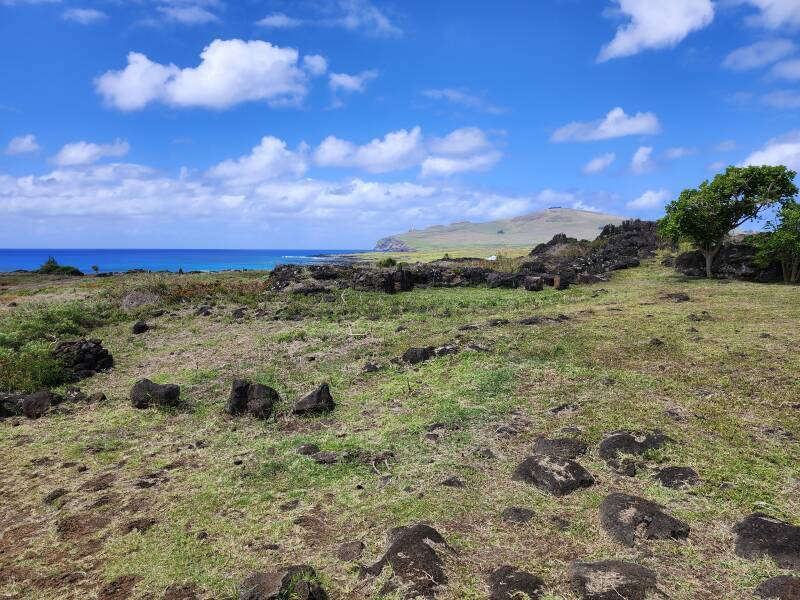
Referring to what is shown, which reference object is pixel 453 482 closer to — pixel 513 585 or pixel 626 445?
pixel 513 585

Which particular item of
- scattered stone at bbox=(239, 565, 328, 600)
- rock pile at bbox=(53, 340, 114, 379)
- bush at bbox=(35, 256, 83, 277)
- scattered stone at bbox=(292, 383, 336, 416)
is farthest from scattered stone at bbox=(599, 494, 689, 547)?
bush at bbox=(35, 256, 83, 277)

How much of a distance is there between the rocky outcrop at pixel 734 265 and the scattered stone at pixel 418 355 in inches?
1084

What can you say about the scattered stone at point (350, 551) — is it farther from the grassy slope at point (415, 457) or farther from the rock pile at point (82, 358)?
the rock pile at point (82, 358)

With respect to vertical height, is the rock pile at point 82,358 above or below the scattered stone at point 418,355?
below

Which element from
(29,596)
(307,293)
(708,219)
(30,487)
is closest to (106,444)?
(30,487)

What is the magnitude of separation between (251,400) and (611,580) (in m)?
10.4

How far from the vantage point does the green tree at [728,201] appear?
3231 centimetres

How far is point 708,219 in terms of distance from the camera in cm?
3272

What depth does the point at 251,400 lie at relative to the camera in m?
13.7

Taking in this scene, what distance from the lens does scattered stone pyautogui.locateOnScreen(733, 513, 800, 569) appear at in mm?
6367

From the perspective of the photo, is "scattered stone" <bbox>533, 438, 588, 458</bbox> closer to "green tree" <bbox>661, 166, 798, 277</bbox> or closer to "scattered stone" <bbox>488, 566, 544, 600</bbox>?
"scattered stone" <bbox>488, 566, 544, 600</bbox>

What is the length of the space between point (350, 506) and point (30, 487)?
272 inches

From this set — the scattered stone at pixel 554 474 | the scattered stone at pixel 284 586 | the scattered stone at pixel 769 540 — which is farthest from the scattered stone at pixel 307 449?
the scattered stone at pixel 769 540

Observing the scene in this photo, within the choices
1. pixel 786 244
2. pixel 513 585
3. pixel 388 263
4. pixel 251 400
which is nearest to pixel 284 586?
pixel 513 585
